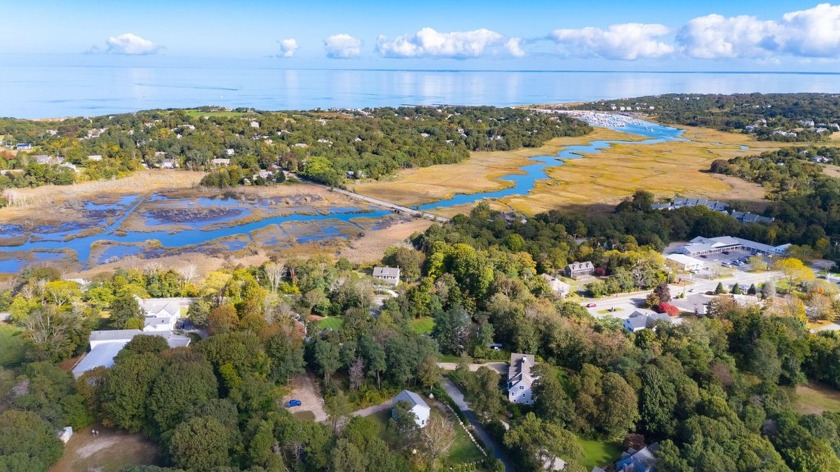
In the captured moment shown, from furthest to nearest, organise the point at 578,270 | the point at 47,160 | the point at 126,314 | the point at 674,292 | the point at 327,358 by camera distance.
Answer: the point at 47,160 → the point at 578,270 → the point at 674,292 → the point at 126,314 → the point at 327,358

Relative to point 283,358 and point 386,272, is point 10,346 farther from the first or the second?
point 386,272

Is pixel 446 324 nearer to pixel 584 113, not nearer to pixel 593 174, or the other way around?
pixel 593 174

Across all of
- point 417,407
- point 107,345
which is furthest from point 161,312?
point 417,407

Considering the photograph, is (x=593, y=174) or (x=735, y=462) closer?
(x=735, y=462)

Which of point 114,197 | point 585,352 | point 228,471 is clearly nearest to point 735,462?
point 585,352

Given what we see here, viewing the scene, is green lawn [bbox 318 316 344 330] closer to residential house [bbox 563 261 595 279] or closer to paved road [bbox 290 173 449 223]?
residential house [bbox 563 261 595 279]
